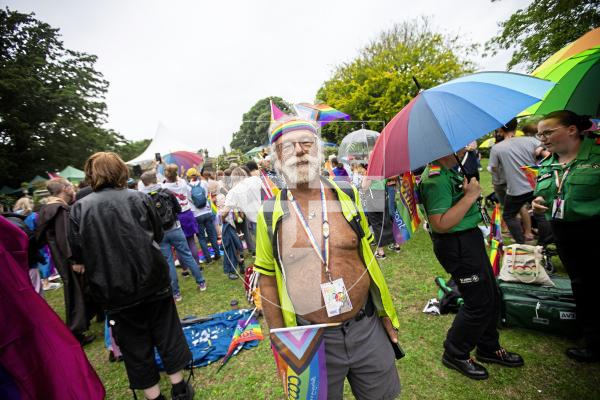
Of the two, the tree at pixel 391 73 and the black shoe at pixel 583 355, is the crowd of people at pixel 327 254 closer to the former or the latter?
the black shoe at pixel 583 355

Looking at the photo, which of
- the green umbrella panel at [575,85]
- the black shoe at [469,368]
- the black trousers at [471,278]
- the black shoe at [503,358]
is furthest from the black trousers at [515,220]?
the black shoe at [469,368]

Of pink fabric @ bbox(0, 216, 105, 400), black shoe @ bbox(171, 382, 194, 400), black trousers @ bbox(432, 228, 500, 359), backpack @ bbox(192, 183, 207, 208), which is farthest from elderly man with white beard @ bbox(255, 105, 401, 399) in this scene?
backpack @ bbox(192, 183, 207, 208)

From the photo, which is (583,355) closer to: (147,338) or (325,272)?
(325,272)

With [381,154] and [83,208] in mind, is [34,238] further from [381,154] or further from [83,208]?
[381,154]

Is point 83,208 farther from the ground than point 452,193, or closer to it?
farther from the ground

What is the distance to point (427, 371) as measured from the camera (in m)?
2.58

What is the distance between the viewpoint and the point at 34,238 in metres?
3.28

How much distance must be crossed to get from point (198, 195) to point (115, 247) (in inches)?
137

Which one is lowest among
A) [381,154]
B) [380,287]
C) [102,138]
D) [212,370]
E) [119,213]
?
[212,370]

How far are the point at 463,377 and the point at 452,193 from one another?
1.80 meters

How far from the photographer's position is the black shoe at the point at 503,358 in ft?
8.12

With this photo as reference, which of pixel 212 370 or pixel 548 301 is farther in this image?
pixel 212 370

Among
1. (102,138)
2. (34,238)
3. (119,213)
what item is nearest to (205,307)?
(34,238)

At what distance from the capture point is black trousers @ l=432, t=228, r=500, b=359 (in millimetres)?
2195
